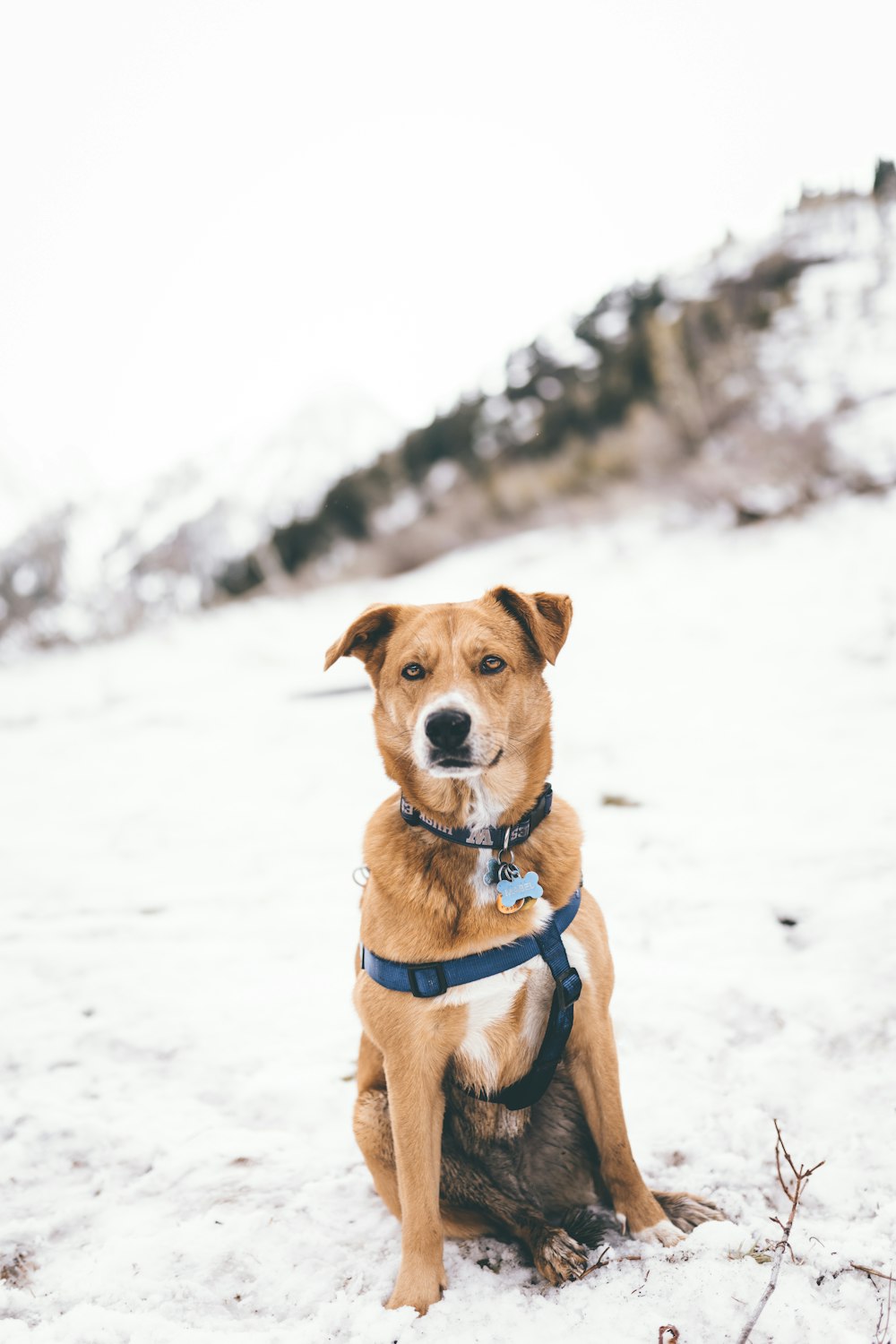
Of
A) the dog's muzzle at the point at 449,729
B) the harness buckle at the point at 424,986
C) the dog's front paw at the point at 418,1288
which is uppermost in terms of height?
the dog's muzzle at the point at 449,729

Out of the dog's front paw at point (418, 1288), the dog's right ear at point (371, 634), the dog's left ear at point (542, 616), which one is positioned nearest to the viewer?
the dog's front paw at point (418, 1288)

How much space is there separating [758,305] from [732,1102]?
22030mm

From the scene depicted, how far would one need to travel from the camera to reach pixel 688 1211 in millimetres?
2389

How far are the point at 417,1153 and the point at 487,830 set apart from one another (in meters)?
0.97

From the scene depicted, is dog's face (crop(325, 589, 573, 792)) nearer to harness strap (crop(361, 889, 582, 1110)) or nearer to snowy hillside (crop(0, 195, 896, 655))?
harness strap (crop(361, 889, 582, 1110))

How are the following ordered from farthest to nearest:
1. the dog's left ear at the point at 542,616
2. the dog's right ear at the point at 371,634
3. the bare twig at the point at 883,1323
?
the dog's right ear at the point at 371,634
the dog's left ear at the point at 542,616
the bare twig at the point at 883,1323

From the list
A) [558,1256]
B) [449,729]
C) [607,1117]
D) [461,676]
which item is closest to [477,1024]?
[607,1117]

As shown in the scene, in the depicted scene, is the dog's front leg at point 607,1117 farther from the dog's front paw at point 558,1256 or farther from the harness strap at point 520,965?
the dog's front paw at point 558,1256

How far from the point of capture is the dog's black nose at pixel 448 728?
2.46 meters

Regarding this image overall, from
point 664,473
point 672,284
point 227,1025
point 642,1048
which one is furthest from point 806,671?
point 672,284

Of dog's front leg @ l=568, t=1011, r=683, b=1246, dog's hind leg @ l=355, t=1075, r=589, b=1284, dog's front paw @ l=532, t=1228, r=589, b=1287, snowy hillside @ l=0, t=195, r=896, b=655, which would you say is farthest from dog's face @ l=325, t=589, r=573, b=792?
snowy hillside @ l=0, t=195, r=896, b=655

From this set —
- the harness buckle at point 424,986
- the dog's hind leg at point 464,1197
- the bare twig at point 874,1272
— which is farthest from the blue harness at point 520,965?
the bare twig at point 874,1272

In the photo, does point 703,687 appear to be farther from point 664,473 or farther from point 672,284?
point 672,284

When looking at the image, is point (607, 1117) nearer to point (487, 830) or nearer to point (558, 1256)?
point (558, 1256)
